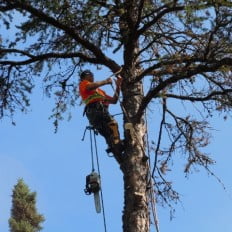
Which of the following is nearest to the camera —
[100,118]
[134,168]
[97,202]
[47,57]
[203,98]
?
[134,168]

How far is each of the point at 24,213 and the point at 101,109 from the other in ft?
58.2

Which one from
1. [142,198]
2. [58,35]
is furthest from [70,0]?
[142,198]

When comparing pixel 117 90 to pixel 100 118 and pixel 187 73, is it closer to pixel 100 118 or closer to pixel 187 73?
pixel 100 118

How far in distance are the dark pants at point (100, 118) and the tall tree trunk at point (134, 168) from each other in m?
0.24

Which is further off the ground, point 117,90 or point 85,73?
point 85,73

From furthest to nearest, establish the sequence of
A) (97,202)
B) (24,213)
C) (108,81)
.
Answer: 1. (24,213)
2. (97,202)
3. (108,81)

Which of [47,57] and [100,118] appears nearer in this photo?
[100,118]

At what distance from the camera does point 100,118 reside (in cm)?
742

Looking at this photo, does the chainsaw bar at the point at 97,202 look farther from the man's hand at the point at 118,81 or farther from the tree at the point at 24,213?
the tree at the point at 24,213

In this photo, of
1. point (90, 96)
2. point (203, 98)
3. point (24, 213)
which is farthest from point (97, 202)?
point (24, 213)

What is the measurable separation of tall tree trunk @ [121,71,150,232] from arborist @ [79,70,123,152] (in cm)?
16

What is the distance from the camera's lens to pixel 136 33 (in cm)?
742

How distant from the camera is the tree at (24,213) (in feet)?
77.1

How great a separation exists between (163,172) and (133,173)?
5.14 feet
